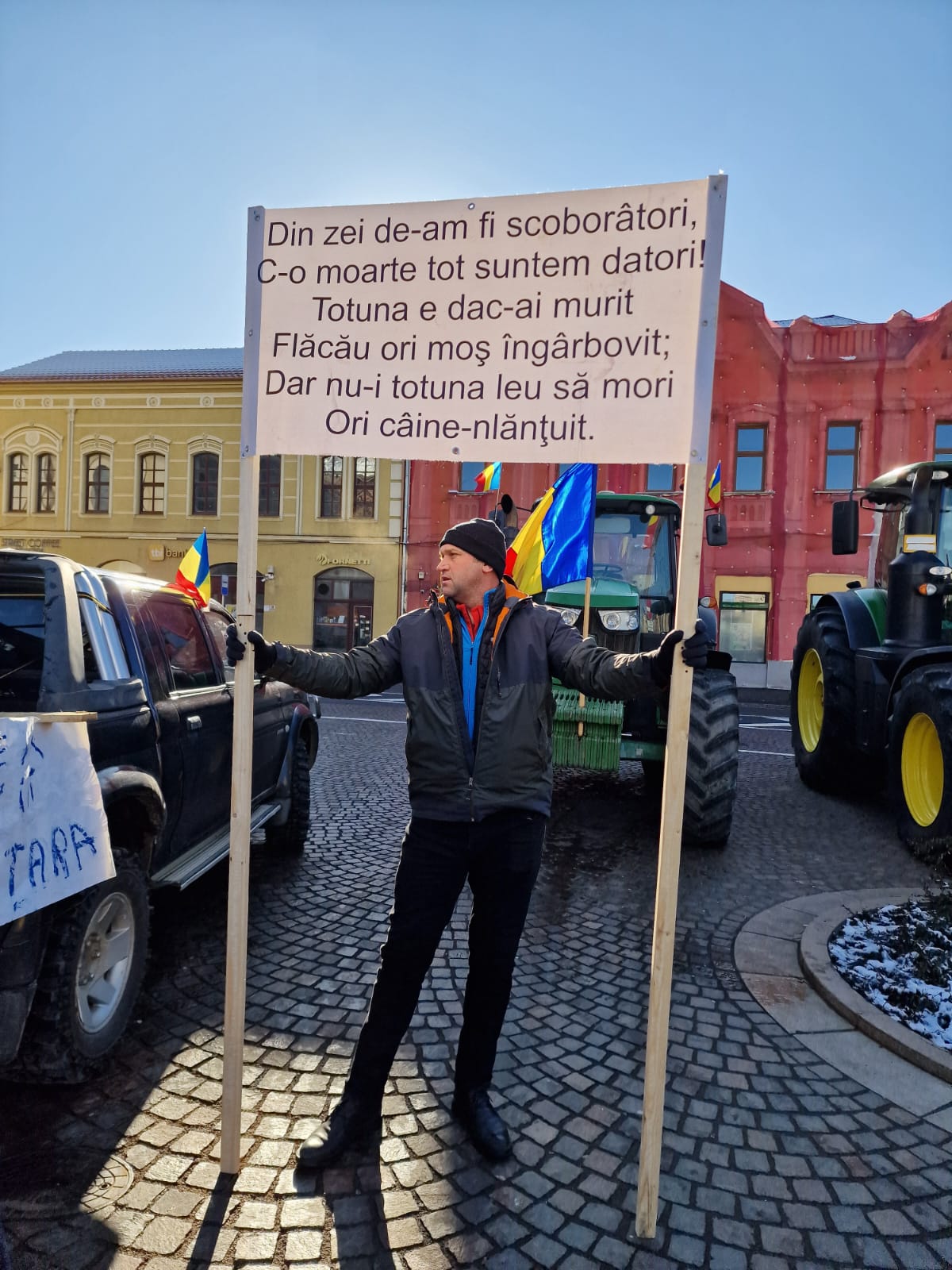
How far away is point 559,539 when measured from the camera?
6.21 meters

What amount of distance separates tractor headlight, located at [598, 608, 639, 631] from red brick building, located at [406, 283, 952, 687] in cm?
1467

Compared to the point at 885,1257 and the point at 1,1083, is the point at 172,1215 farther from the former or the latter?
the point at 885,1257

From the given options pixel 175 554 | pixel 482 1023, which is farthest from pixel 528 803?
pixel 175 554

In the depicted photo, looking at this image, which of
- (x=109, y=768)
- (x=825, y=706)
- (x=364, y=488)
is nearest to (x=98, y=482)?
(x=364, y=488)

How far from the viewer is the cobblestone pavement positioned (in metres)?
2.09

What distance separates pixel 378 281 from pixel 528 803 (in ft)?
5.74

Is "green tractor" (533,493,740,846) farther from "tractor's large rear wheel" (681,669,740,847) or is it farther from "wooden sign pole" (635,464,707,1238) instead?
"wooden sign pole" (635,464,707,1238)

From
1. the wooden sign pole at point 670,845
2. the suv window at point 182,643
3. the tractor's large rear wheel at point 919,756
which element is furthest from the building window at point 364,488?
the wooden sign pole at point 670,845

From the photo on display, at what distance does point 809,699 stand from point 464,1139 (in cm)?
714

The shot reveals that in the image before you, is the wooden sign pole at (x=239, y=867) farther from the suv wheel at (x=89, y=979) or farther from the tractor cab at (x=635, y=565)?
the tractor cab at (x=635, y=565)

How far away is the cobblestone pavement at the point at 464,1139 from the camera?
209 centimetres

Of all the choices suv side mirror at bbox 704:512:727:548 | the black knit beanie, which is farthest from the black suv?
suv side mirror at bbox 704:512:727:548

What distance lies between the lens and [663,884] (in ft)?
7.25

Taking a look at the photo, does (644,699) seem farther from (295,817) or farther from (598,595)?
(295,817)
